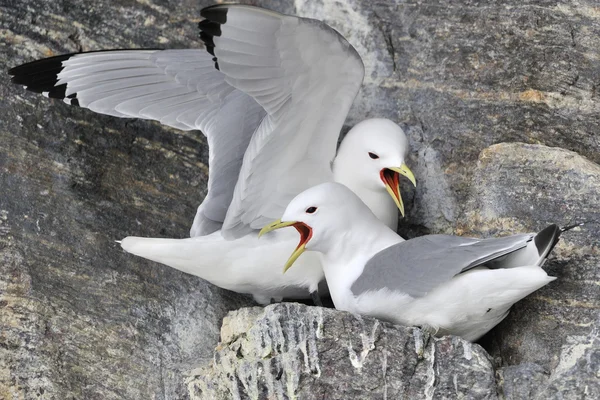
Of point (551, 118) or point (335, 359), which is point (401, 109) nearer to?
point (551, 118)

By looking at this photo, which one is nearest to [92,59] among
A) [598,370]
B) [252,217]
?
[252,217]

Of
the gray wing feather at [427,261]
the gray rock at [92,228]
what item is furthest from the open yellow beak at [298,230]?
the gray rock at [92,228]

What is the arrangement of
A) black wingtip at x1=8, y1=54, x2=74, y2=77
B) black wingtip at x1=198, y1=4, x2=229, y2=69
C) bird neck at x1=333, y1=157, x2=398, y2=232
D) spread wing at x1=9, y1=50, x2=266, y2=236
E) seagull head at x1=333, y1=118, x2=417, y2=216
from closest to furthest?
black wingtip at x1=198, y1=4, x2=229, y2=69 < seagull head at x1=333, y1=118, x2=417, y2=216 < bird neck at x1=333, y1=157, x2=398, y2=232 < spread wing at x1=9, y1=50, x2=266, y2=236 < black wingtip at x1=8, y1=54, x2=74, y2=77

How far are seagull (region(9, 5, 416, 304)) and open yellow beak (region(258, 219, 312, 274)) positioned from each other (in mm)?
260

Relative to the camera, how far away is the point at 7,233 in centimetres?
448

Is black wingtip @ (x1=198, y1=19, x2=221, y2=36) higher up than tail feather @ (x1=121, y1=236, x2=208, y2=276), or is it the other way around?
black wingtip @ (x1=198, y1=19, x2=221, y2=36)

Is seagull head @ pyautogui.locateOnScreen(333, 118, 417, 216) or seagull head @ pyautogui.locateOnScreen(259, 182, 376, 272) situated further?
seagull head @ pyautogui.locateOnScreen(333, 118, 417, 216)

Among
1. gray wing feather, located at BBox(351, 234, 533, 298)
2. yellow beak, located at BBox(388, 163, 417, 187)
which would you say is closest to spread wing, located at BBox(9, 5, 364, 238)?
yellow beak, located at BBox(388, 163, 417, 187)

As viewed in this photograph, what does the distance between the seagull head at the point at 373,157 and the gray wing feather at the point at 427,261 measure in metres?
0.45

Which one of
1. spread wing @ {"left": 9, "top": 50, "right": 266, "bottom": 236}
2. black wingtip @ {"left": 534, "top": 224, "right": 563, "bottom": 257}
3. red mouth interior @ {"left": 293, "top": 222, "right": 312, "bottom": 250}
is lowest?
red mouth interior @ {"left": 293, "top": 222, "right": 312, "bottom": 250}

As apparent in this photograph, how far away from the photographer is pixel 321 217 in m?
4.00

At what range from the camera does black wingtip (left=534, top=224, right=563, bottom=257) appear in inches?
143

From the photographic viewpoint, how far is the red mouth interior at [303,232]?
4.03 metres

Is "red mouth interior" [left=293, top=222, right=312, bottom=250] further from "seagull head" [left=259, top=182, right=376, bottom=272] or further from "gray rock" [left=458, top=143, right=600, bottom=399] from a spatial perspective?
"gray rock" [left=458, top=143, right=600, bottom=399]
